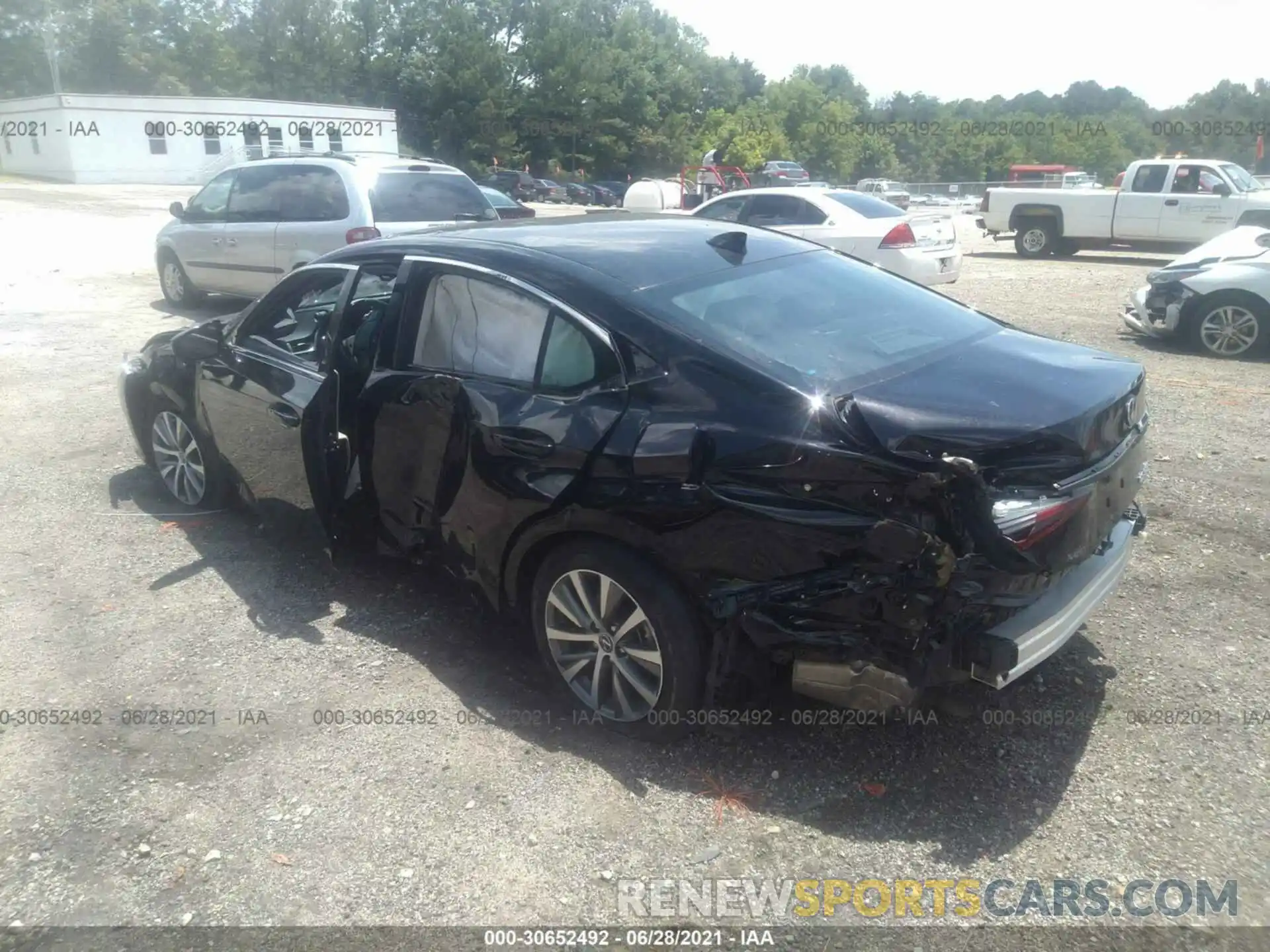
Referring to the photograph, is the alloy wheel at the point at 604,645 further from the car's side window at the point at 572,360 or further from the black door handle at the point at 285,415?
the black door handle at the point at 285,415

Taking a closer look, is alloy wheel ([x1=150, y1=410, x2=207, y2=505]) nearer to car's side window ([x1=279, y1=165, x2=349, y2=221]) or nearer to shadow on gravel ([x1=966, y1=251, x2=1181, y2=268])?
car's side window ([x1=279, y1=165, x2=349, y2=221])

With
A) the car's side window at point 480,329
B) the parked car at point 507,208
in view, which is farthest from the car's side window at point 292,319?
the parked car at point 507,208

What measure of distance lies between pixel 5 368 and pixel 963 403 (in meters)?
9.36

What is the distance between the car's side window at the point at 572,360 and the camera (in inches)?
136

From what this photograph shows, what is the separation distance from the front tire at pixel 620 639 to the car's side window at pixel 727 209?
10676mm

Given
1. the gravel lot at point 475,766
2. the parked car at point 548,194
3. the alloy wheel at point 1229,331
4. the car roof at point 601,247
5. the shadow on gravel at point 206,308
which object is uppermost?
the car roof at point 601,247

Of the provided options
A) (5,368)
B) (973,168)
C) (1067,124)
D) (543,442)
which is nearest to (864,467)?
(543,442)

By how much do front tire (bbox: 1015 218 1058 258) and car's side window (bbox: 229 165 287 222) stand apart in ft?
47.7

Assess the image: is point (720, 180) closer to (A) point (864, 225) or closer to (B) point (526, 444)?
(A) point (864, 225)

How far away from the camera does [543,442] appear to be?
3.54 metres

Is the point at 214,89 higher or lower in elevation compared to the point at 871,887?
higher

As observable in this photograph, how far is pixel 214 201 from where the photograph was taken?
11.3 metres

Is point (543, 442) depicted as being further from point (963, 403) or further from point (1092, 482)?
point (1092, 482)

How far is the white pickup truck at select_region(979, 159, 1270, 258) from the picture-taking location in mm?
17359
